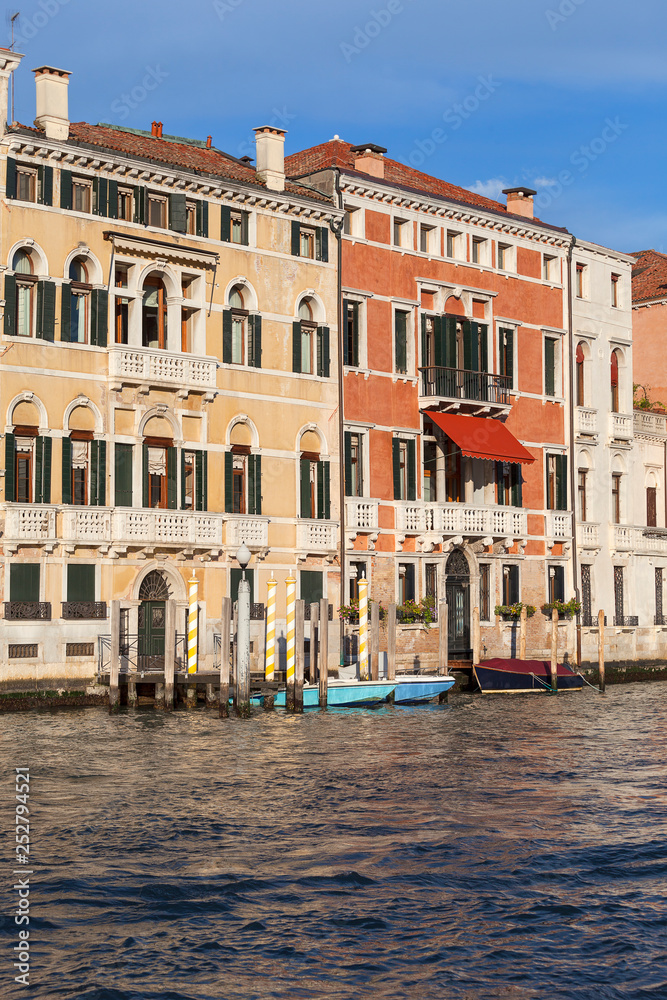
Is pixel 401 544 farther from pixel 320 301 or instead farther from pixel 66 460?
pixel 66 460

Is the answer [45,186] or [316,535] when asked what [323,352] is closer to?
[316,535]

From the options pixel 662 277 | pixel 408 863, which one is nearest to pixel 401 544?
pixel 662 277

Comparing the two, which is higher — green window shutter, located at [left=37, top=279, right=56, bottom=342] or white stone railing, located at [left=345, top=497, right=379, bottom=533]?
green window shutter, located at [left=37, top=279, right=56, bottom=342]

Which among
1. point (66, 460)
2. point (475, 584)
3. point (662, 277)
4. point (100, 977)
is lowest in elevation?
point (100, 977)

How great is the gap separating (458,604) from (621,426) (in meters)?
8.75

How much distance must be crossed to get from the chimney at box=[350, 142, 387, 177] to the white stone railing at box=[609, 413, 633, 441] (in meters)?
10.3

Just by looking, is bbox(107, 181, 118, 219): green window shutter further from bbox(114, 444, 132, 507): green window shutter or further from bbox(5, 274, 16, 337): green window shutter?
bbox(114, 444, 132, 507): green window shutter

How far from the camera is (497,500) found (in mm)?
37062

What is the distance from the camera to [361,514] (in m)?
33.2

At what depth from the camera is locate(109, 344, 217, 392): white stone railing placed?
92.9 ft

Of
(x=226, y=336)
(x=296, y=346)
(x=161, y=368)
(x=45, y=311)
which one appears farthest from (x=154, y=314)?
(x=296, y=346)

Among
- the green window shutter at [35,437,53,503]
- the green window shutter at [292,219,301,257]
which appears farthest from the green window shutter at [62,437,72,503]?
the green window shutter at [292,219,301,257]

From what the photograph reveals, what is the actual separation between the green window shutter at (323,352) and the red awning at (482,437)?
334 centimetres

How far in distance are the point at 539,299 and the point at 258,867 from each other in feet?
91.0
